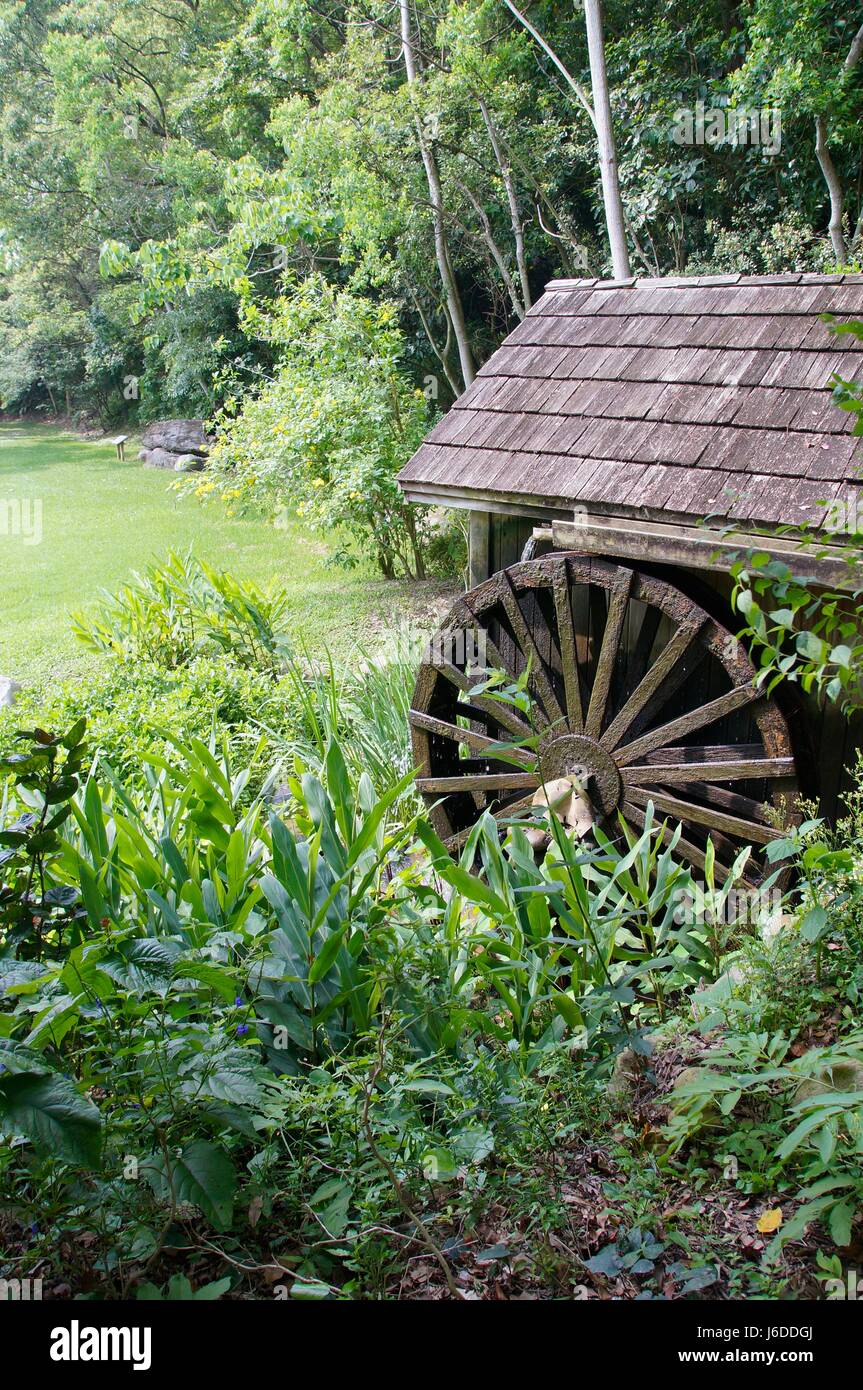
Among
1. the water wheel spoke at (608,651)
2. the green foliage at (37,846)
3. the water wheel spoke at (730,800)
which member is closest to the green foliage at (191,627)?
the water wheel spoke at (608,651)

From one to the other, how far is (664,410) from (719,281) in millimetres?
825

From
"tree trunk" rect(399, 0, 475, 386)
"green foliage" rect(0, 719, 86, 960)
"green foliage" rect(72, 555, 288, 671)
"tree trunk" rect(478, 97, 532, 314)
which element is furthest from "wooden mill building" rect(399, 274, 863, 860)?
"tree trunk" rect(478, 97, 532, 314)

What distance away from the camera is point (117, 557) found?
12.7m

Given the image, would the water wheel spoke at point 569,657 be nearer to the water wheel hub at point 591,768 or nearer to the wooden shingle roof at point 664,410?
the water wheel hub at point 591,768

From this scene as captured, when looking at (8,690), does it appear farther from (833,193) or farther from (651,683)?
(833,193)

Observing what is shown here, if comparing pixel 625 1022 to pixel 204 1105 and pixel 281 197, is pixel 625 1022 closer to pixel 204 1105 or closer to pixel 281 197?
pixel 204 1105

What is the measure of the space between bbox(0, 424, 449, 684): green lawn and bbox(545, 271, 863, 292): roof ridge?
358 centimetres

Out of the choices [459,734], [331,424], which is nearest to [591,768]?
[459,734]

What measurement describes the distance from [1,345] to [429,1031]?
19.7 meters

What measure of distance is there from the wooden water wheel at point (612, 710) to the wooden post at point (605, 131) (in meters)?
3.78

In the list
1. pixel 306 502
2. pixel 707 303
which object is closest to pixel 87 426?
pixel 306 502

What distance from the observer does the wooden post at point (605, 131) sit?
7.07 meters

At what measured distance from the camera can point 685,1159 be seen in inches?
81.7
